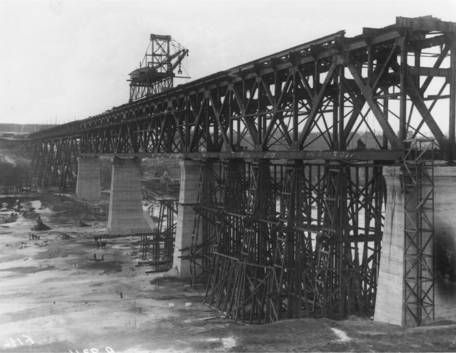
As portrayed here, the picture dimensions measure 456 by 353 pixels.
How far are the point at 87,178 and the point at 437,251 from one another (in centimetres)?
5861

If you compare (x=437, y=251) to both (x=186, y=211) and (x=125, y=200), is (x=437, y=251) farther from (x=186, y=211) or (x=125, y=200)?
(x=125, y=200)

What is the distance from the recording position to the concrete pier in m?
13.2

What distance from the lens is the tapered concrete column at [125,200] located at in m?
44.1

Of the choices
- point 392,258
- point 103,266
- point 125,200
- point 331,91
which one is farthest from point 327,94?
point 125,200

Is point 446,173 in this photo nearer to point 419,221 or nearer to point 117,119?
point 419,221

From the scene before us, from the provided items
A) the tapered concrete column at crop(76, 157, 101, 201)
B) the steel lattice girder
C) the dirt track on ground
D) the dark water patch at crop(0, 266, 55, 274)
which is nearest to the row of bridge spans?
the steel lattice girder

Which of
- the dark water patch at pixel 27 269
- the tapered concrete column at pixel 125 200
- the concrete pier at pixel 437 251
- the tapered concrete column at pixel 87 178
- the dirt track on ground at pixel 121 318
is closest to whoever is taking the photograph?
the dirt track on ground at pixel 121 318

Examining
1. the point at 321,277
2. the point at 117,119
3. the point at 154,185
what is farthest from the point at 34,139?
the point at 321,277

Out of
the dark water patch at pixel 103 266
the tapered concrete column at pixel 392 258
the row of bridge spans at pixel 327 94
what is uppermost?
the row of bridge spans at pixel 327 94

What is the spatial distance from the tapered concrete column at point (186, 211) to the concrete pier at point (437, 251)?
16118 millimetres

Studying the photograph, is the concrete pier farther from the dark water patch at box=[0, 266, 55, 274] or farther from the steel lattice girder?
the dark water patch at box=[0, 266, 55, 274]

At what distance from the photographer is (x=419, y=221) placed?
512 inches

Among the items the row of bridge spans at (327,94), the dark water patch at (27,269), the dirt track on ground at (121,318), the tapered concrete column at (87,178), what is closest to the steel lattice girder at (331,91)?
the row of bridge spans at (327,94)

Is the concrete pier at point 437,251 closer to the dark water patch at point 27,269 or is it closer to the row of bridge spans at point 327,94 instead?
the row of bridge spans at point 327,94
